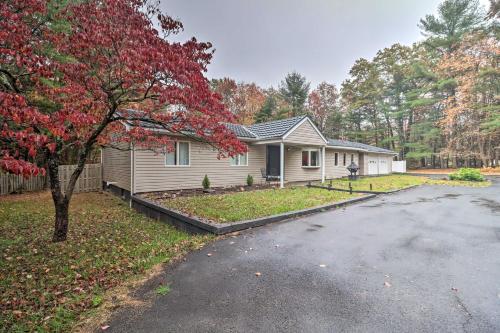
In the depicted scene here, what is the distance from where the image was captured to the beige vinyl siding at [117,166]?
10.2 m

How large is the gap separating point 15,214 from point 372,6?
21097mm

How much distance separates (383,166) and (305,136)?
16.7 metres

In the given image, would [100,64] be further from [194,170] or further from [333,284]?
[194,170]

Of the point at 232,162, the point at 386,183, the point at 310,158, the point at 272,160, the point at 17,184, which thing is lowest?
the point at 386,183

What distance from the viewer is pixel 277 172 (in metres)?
15.2

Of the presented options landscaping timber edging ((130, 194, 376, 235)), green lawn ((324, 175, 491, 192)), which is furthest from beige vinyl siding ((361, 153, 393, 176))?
landscaping timber edging ((130, 194, 376, 235))

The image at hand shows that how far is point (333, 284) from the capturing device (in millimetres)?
3178

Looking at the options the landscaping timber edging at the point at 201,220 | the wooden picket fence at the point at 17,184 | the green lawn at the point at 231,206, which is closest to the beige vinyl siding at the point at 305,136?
the green lawn at the point at 231,206

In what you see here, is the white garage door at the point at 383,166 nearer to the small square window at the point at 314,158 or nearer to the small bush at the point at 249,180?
the small square window at the point at 314,158

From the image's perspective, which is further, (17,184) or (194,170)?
(17,184)

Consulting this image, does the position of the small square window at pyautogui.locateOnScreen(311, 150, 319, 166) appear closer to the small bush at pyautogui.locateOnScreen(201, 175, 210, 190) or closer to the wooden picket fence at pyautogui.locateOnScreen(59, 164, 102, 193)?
the small bush at pyautogui.locateOnScreen(201, 175, 210, 190)

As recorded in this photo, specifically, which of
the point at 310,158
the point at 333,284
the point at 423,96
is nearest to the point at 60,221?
the point at 333,284

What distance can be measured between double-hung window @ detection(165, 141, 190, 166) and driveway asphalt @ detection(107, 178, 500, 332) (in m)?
6.35

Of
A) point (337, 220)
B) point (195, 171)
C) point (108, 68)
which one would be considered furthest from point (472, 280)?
point (195, 171)
